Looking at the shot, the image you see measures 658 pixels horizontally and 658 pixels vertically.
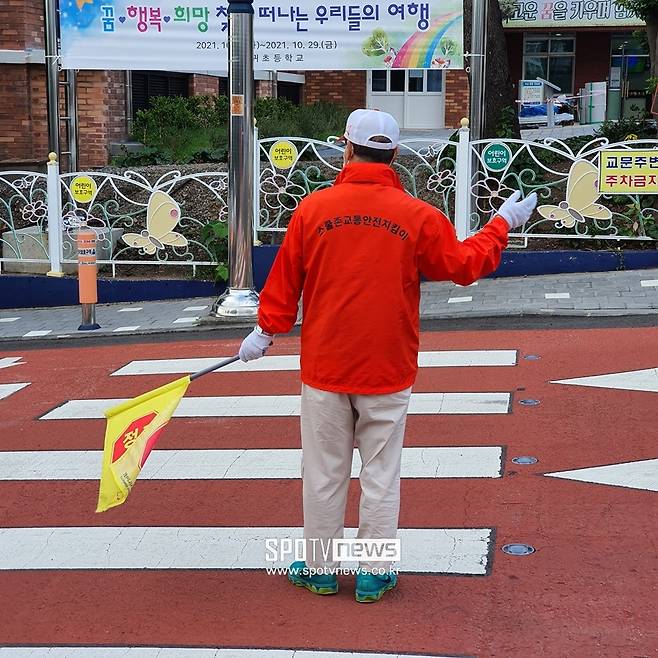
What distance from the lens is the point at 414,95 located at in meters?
30.8

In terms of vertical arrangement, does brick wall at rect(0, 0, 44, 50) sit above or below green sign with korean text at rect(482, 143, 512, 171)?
above

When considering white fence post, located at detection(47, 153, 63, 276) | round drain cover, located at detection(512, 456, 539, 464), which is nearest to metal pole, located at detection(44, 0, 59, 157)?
white fence post, located at detection(47, 153, 63, 276)

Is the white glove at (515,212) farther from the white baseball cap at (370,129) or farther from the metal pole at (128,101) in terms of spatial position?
the metal pole at (128,101)

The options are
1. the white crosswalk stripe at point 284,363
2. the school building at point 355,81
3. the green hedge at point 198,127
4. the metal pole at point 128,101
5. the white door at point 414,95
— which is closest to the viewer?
the white crosswalk stripe at point 284,363

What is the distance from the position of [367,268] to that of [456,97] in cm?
2641

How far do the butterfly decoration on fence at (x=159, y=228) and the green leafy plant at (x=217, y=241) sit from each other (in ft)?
0.89

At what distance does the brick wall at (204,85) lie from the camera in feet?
72.9

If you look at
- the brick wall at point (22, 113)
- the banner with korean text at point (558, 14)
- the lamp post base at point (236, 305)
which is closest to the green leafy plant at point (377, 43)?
the lamp post base at point (236, 305)

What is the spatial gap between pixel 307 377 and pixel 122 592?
1.25m

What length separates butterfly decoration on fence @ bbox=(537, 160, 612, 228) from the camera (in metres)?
12.0

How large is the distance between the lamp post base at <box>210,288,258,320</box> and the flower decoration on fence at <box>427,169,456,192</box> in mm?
2480

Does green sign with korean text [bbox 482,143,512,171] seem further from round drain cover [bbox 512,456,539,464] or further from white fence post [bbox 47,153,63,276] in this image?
round drain cover [bbox 512,456,539,464]

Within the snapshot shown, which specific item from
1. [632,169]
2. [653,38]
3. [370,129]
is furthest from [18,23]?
[370,129]

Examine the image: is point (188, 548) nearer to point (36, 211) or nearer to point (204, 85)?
point (36, 211)
